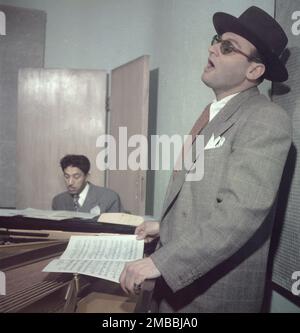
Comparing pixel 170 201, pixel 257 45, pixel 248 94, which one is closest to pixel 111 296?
pixel 170 201

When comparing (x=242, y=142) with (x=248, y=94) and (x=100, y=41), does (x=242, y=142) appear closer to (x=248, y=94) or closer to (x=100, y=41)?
(x=248, y=94)

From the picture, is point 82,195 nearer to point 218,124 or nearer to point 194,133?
point 194,133

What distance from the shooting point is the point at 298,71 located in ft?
3.24

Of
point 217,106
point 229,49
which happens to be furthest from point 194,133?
point 229,49

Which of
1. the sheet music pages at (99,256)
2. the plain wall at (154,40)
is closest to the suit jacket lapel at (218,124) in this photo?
the sheet music pages at (99,256)

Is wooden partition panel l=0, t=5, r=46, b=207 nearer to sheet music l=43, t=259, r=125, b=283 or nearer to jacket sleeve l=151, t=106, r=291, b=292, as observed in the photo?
sheet music l=43, t=259, r=125, b=283

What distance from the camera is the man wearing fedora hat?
2.31ft

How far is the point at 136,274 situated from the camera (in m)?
0.66

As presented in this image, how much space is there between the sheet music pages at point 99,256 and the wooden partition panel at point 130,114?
4.57 feet

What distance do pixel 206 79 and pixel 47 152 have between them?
2.22 metres

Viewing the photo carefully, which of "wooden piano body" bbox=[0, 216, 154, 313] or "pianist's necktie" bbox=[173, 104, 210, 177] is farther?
"pianist's necktie" bbox=[173, 104, 210, 177]

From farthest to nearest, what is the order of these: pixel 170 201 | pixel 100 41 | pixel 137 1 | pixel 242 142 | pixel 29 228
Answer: pixel 100 41, pixel 137 1, pixel 29 228, pixel 170 201, pixel 242 142

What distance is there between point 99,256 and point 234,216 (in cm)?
31

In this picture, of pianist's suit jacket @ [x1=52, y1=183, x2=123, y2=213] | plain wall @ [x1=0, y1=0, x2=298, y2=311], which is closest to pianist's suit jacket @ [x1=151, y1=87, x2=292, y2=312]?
plain wall @ [x1=0, y1=0, x2=298, y2=311]
